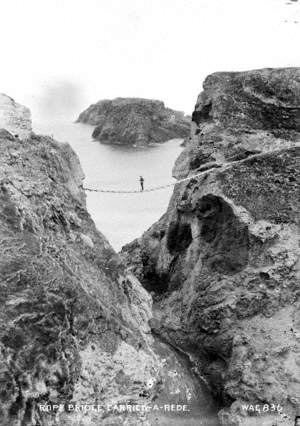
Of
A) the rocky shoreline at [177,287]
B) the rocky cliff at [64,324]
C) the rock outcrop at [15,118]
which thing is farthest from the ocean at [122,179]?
the rocky cliff at [64,324]

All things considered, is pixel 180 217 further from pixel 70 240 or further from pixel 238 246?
pixel 70 240

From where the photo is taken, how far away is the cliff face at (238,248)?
6.36 meters

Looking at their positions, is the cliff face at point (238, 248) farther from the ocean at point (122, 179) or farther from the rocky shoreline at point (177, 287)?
the ocean at point (122, 179)

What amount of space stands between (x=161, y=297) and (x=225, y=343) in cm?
249

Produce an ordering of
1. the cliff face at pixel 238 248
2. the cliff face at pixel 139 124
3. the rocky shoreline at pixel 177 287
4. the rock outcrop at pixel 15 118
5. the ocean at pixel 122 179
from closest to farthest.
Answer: the rocky shoreline at pixel 177 287 < the cliff face at pixel 238 248 < the rock outcrop at pixel 15 118 < the ocean at pixel 122 179 < the cliff face at pixel 139 124

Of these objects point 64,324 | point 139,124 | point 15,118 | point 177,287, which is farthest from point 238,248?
point 139,124

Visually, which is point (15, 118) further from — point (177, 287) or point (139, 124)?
point (139, 124)

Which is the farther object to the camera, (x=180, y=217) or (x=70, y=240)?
(x=180, y=217)

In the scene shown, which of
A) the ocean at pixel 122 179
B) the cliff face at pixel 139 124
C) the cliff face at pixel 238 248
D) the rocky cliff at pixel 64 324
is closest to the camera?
the rocky cliff at pixel 64 324

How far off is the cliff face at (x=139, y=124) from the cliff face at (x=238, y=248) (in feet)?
61.3

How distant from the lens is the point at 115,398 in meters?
5.73

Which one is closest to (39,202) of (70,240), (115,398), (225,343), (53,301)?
(70,240)

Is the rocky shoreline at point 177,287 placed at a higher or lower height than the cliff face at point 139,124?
lower

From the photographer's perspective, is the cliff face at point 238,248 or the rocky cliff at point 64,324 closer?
the rocky cliff at point 64,324
